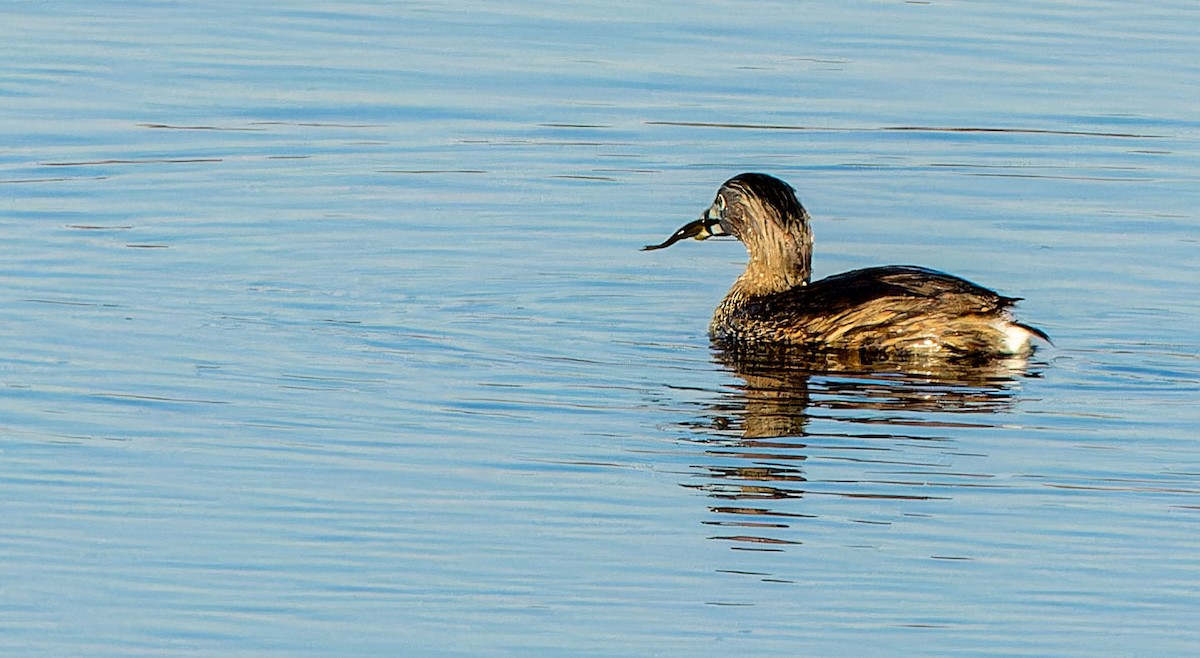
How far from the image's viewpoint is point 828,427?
10.1 m

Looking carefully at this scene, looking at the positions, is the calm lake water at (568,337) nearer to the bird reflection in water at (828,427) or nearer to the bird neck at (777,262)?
the bird reflection in water at (828,427)

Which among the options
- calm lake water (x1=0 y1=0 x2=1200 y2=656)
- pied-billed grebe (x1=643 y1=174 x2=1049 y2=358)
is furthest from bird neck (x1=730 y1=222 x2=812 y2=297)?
calm lake water (x1=0 y1=0 x2=1200 y2=656)

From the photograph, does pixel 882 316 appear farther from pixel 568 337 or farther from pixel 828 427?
pixel 828 427

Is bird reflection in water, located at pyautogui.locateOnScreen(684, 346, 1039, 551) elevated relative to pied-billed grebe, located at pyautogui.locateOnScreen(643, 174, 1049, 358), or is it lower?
lower

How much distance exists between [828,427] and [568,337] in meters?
1.86

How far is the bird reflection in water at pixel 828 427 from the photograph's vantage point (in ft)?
29.7

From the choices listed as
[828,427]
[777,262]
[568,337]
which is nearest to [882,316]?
[777,262]

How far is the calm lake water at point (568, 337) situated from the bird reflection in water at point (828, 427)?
3 cm

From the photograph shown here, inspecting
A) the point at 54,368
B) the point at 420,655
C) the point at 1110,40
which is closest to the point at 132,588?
the point at 420,655

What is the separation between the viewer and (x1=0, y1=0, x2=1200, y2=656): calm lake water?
7934 mm

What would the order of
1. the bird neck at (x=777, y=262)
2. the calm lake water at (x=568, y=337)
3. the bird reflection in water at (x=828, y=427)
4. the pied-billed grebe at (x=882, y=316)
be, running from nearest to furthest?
1. the calm lake water at (x=568, y=337)
2. the bird reflection in water at (x=828, y=427)
3. the pied-billed grebe at (x=882, y=316)
4. the bird neck at (x=777, y=262)

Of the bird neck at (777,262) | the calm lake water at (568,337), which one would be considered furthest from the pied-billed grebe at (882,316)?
the calm lake water at (568,337)

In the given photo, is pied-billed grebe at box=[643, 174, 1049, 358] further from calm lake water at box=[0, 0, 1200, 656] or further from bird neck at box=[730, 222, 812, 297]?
calm lake water at box=[0, 0, 1200, 656]

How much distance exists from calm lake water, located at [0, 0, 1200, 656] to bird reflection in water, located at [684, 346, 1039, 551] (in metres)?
0.03
